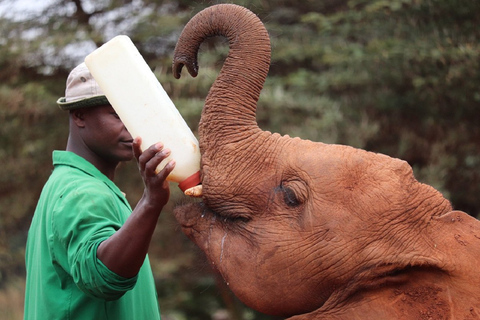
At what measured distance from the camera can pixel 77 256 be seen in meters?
2.79

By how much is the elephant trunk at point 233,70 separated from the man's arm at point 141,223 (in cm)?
41

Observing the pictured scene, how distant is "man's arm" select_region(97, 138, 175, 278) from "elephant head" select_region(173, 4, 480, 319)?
34cm

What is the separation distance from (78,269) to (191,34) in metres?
1.17

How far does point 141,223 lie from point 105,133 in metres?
0.95

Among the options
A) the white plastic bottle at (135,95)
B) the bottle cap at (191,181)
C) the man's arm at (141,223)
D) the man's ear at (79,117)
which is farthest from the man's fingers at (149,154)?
the man's ear at (79,117)

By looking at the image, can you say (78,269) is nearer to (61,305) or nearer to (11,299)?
(61,305)

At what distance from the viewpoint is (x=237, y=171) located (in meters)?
3.00

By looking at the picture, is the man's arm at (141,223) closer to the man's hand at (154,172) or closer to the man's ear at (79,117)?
the man's hand at (154,172)

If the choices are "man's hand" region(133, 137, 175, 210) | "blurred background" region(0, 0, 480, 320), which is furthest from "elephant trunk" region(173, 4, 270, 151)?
"blurred background" region(0, 0, 480, 320)

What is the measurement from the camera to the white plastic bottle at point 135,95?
286 cm

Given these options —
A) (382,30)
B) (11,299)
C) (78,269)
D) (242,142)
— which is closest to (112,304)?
(78,269)

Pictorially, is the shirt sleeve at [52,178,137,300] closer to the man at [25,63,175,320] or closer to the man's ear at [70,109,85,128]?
the man at [25,63,175,320]

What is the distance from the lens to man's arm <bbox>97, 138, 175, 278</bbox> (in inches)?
105

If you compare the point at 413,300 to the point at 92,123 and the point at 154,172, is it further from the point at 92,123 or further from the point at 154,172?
the point at 92,123
